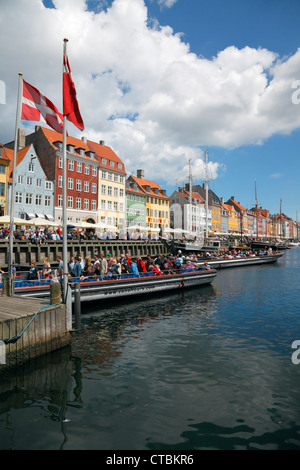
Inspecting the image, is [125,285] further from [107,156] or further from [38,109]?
[107,156]

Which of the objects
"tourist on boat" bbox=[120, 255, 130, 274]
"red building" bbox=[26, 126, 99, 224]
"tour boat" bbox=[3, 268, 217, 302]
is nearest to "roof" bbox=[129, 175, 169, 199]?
"red building" bbox=[26, 126, 99, 224]

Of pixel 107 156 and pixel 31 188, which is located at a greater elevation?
pixel 107 156

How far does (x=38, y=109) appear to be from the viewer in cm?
1082

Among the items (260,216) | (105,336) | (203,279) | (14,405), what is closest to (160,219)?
(203,279)

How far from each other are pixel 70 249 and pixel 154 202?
46.2 meters

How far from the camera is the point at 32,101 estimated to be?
10766 millimetres

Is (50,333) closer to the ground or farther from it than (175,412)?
farther from it

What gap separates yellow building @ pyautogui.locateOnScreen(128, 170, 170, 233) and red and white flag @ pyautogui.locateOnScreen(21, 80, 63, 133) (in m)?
61.8

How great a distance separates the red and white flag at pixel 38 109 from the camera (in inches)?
420

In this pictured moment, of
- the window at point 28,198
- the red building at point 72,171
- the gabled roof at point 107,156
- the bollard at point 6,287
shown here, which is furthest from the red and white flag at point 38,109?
the gabled roof at point 107,156

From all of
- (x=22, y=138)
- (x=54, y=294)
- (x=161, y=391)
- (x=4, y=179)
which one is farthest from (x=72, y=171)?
(x=161, y=391)

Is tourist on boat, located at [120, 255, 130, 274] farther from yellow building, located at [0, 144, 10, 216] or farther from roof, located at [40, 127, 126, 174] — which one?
roof, located at [40, 127, 126, 174]
